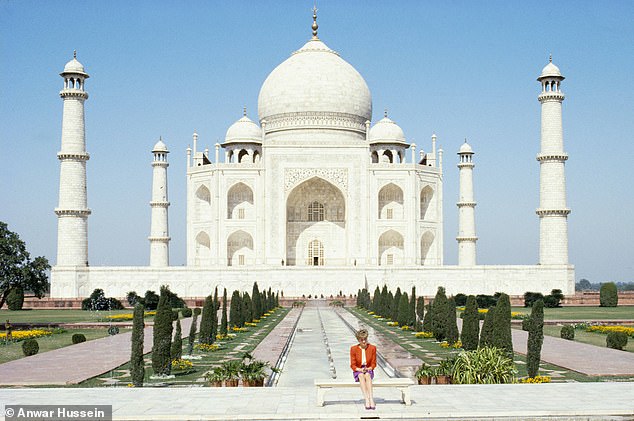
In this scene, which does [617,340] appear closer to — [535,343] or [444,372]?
[535,343]

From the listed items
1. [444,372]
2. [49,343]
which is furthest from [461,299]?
[444,372]

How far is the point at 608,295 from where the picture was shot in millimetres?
28016

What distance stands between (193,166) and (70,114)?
7281mm

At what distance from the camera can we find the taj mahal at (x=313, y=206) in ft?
98.3

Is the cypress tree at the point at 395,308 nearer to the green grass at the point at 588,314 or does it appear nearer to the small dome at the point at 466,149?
the green grass at the point at 588,314

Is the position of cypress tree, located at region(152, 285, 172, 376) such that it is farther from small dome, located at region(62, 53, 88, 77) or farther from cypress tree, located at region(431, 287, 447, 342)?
small dome, located at region(62, 53, 88, 77)

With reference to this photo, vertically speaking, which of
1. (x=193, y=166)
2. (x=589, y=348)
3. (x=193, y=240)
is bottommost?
(x=589, y=348)

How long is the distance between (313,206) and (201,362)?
24.8m

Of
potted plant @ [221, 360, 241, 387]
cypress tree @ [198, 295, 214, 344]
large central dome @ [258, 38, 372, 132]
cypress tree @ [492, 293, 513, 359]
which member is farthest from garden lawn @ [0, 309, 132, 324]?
large central dome @ [258, 38, 372, 132]

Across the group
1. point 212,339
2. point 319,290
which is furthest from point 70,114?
point 212,339

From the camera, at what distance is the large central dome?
3641cm

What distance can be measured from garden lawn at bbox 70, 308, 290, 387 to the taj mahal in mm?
13146

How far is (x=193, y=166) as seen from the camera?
118 feet

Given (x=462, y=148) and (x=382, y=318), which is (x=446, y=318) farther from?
(x=462, y=148)
